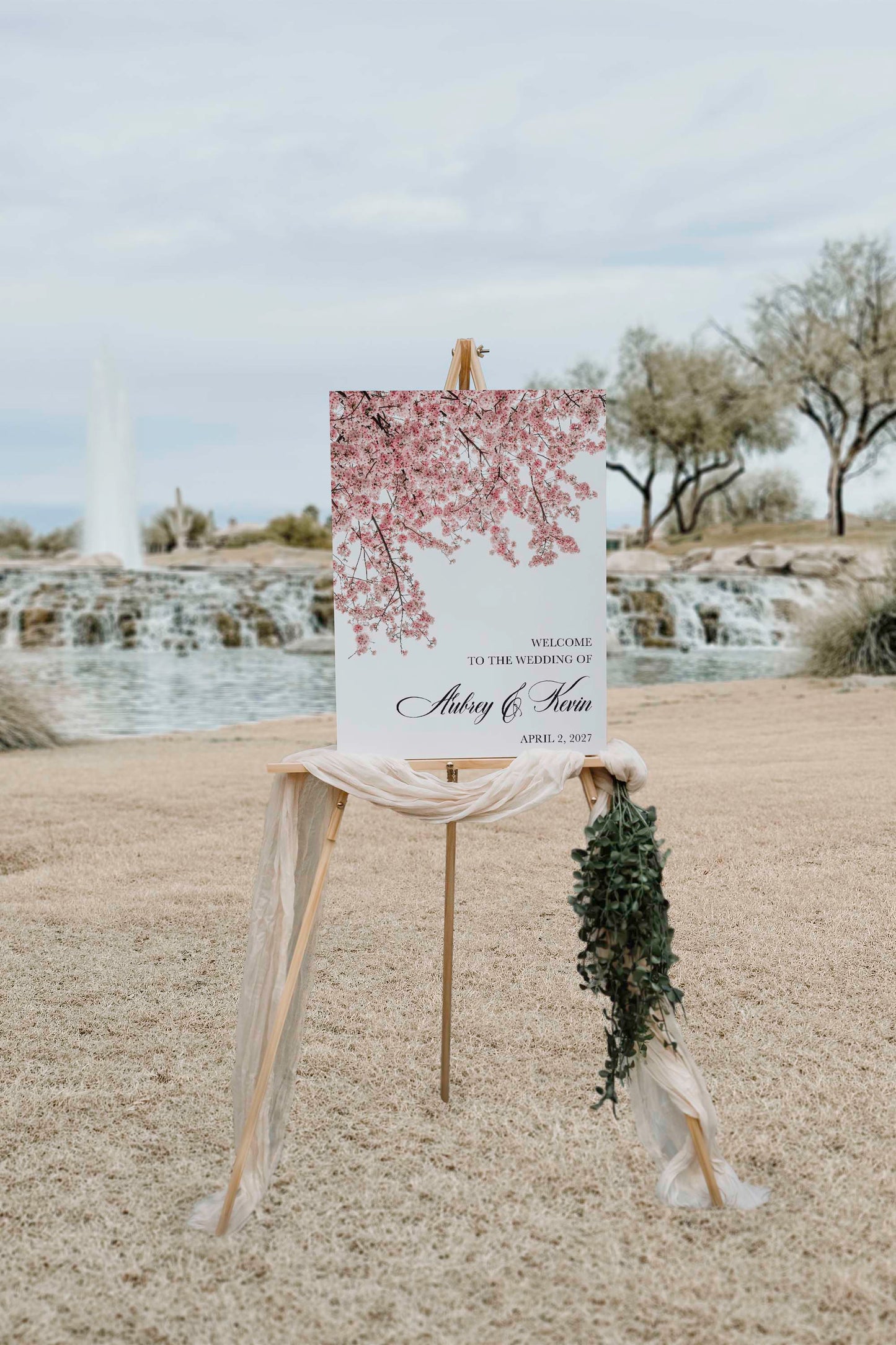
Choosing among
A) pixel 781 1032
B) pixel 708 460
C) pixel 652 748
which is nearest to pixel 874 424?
pixel 708 460

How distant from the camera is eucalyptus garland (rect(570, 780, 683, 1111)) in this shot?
204cm

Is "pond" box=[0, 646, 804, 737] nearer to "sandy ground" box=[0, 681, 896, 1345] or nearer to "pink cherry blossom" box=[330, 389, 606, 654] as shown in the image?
"sandy ground" box=[0, 681, 896, 1345]

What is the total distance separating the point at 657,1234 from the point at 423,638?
1124 millimetres

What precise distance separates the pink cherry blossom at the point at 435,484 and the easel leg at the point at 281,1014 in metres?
0.37

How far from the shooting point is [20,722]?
26.5ft

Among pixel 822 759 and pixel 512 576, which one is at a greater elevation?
pixel 512 576

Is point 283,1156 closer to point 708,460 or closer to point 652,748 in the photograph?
point 652,748

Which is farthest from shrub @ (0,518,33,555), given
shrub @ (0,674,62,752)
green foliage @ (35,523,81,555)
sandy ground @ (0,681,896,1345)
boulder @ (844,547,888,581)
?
sandy ground @ (0,681,896,1345)

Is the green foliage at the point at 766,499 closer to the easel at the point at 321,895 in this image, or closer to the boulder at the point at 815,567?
the boulder at the point at 815,567

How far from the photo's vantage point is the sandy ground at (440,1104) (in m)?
1.77


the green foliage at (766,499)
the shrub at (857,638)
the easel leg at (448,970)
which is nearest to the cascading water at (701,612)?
the shrub at (857,638)

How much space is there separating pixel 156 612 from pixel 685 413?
61.0ft

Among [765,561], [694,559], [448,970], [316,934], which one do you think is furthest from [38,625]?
[316,934]

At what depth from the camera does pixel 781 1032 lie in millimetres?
2801
